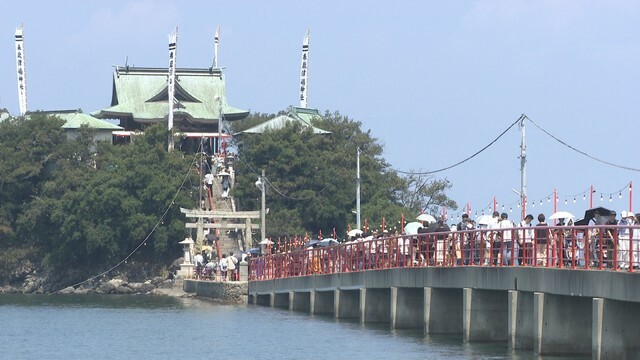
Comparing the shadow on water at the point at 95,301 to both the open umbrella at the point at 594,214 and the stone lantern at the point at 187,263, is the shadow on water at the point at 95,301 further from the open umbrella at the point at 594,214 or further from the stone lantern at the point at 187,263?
the open umbrella at the point at 594,214

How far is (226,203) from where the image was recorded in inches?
3839

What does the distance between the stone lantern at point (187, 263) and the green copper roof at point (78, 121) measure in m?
20.1

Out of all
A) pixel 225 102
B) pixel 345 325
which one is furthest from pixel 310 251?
pixel 225 102

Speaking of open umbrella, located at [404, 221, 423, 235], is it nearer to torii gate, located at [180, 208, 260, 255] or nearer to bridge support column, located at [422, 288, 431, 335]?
bridge support column, located at [422, 288, 431, 335]

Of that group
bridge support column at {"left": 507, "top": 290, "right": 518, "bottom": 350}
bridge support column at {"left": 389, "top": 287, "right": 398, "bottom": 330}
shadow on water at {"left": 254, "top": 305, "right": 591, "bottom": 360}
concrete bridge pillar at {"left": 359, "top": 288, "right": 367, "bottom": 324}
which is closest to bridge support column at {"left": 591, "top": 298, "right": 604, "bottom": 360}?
shadow on water at {"left": 254, "top": 305, "right": 591, "bottom": 360}

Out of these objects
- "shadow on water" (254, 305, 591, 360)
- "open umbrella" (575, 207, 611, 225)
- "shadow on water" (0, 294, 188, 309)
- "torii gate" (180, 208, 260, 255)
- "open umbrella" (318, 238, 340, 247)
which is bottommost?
"shadow on water" (0, 294, 188, 309)

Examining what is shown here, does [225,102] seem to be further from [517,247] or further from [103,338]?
[517,247]

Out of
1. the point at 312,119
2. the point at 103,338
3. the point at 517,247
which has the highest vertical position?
the point at 312,119

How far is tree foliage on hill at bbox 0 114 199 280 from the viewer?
93000mm

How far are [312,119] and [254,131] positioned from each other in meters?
4.51

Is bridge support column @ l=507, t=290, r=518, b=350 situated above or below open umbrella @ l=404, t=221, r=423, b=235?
below

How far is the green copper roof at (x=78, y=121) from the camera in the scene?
10403cm

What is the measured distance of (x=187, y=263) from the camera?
276 feet

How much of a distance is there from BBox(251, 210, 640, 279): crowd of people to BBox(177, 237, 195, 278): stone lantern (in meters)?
24.3
